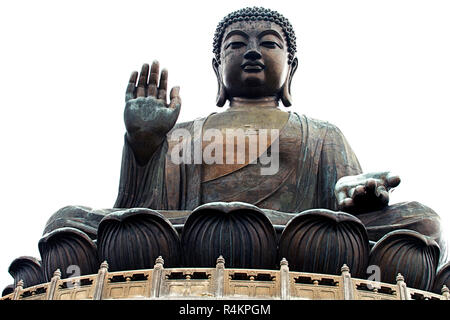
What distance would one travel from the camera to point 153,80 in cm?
995

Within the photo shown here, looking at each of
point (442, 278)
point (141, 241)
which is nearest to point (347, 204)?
point (442, 278)

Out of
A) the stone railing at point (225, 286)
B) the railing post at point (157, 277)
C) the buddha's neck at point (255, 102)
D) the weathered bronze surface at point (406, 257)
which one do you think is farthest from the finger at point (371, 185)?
the buddha's neck at point (255, 102)

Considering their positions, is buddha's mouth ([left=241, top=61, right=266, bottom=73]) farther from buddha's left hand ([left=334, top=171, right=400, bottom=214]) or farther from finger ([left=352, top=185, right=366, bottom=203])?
finger ([left=352, top=185, right=366, bottom=203])

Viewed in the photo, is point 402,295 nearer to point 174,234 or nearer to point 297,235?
point 297,235

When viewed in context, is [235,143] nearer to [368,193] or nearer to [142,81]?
[142,81]

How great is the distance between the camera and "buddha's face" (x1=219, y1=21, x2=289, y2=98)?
11227mm

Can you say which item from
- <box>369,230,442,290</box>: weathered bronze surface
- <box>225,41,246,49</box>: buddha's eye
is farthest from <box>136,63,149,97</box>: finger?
<box>369,230,442,290</box>: weathered bronze surface

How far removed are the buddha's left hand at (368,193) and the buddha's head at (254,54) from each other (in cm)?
255

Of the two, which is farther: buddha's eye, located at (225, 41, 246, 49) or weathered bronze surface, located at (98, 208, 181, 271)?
buddha's eye, located at (225, 41, 246, 49)

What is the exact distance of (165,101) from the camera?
9867mm

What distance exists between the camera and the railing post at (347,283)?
7.35 meters

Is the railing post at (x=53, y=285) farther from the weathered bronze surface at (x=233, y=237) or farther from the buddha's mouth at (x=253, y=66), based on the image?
the buddha's mouth at (x=253, y=66)

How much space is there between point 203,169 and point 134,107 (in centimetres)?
122
